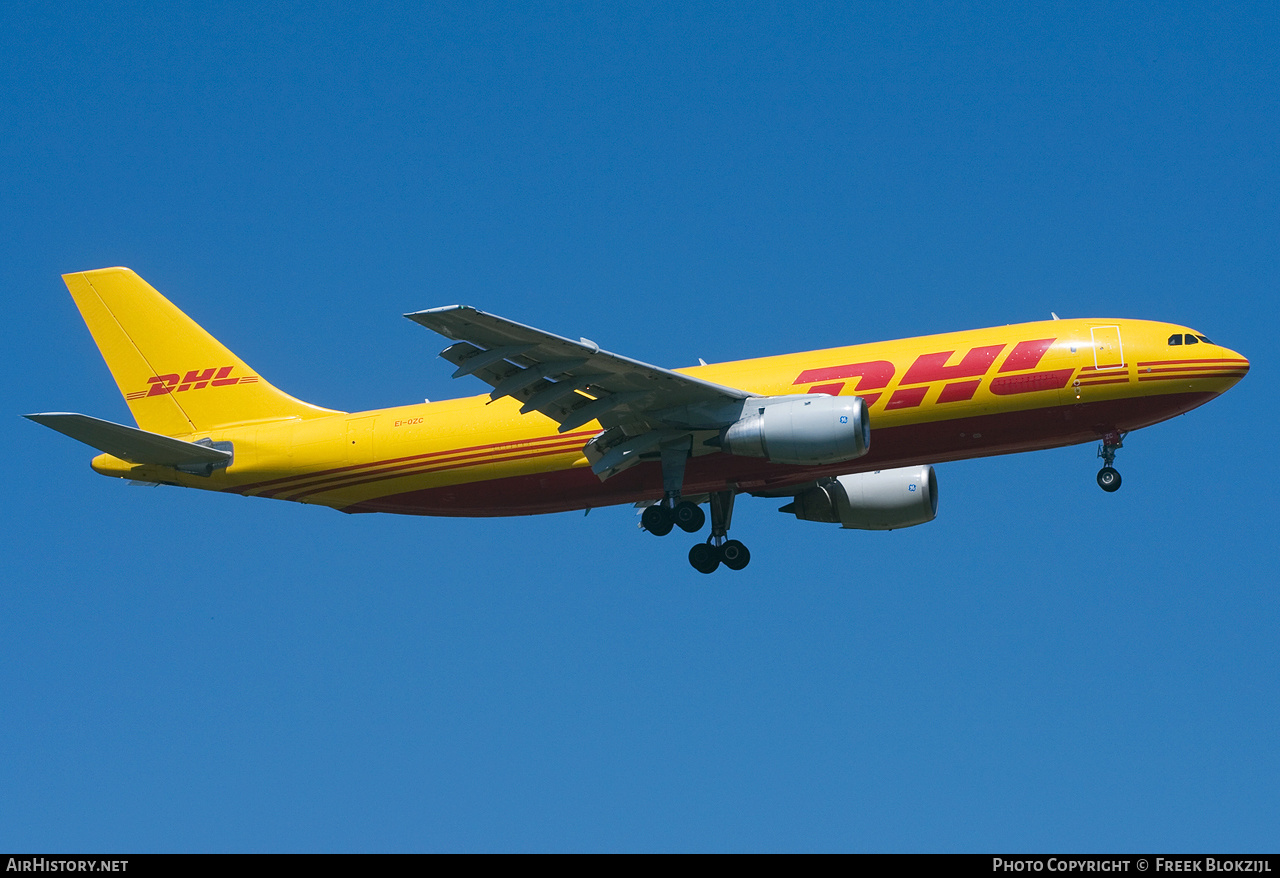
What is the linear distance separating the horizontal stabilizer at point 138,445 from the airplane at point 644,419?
0.06m

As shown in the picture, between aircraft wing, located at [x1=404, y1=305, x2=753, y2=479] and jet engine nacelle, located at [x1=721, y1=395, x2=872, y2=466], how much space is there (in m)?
0.69

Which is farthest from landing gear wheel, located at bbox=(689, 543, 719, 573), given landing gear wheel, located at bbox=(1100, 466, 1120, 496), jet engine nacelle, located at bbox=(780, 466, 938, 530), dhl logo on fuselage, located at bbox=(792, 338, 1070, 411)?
landing gear wheel, located at bbox=(1100, 466, 1120, 496)

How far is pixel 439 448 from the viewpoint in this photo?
4006 centimetres

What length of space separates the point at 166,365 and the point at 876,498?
64.8ft

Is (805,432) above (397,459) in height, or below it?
below

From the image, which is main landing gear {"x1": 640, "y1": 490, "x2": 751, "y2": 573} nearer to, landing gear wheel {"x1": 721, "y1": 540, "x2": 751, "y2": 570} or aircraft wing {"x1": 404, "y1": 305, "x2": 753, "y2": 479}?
landing gear wheel {"x1": 721, "y1": 540, "x2": 751, "y2": 570}

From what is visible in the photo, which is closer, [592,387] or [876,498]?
[592,387]

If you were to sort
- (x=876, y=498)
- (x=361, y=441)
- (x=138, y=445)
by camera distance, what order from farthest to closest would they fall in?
(x=876, y=498) < (x=361, y=441) < (x=138, y=445)

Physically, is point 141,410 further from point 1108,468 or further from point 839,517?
point 1108,468

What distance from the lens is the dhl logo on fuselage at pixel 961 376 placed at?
36688 millimetres

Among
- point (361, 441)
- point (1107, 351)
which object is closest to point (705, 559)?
point (361, 441)

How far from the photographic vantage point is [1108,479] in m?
38.2

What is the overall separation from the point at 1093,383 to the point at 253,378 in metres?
22.0

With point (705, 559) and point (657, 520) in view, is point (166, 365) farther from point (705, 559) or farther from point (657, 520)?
point (705, 559)
